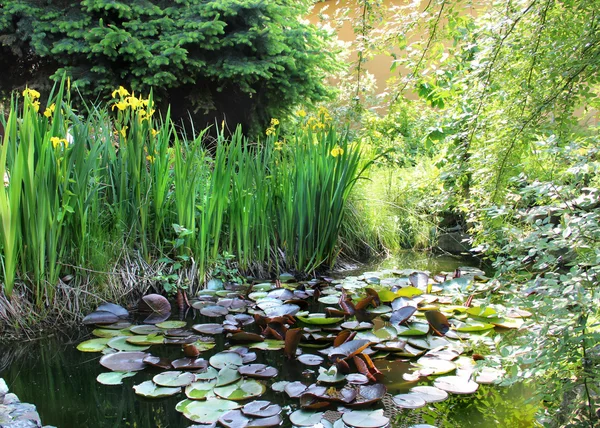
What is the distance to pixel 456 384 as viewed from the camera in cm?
186

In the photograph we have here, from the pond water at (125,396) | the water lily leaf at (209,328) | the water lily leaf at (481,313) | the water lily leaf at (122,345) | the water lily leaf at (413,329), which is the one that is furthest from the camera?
the water lily leaf at (481,313)

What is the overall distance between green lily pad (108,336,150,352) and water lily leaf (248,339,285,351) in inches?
19.3

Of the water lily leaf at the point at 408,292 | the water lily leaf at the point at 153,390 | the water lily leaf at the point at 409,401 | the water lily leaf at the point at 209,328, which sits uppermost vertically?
the water lily leaf at the point at 153,390

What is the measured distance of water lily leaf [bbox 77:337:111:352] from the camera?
7.27 feet

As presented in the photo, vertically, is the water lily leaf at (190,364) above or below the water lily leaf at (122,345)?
above

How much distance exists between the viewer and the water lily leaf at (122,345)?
2.20 meters

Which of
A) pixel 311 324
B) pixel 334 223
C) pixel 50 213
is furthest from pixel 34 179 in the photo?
pixel 334 223

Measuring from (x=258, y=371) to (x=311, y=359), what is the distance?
26 centimetres

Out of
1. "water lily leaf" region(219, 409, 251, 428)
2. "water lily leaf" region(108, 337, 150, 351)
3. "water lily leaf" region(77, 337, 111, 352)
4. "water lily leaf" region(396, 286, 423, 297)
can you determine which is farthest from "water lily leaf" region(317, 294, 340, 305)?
"water lily leaf" region(219, 409, 251, 428)

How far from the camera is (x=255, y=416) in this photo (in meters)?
1.61

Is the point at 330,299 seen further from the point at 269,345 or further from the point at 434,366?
the point at 434,366

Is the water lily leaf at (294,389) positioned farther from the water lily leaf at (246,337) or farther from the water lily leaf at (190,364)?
the water lily leaf at (246,337)

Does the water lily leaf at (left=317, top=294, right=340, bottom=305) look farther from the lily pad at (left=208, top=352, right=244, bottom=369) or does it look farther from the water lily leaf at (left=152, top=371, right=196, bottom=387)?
the water lily leaf at (left=152, top=371, right=196, bottom=387)

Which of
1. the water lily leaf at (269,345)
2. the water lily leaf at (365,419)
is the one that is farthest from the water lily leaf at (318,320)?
the water lily leaf at (365,419)
